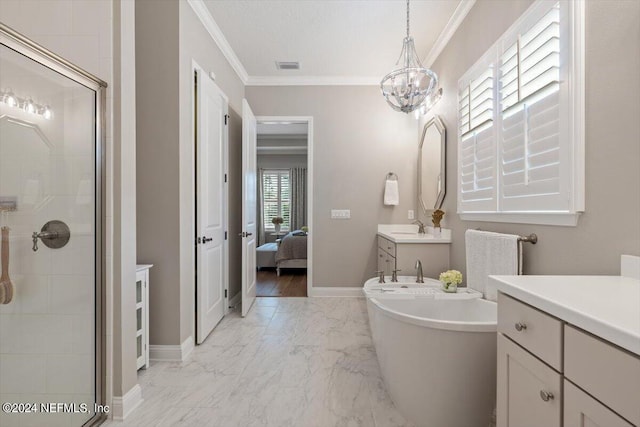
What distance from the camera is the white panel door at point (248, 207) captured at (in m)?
3.37

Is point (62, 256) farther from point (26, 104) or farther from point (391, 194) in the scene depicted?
point (391, 194)

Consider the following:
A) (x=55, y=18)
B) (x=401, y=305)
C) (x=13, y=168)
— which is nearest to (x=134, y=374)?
(x=13, y=168)

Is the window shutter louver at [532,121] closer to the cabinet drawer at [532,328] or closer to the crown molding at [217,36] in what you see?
the cabinet drawer at [532,328]

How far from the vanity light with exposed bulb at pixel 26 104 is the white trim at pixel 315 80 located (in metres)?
2.88

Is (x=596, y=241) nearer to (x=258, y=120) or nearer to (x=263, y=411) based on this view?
(x=263, y=411)

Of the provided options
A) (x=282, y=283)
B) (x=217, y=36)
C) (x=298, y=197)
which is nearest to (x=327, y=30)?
(x=217, y=36)

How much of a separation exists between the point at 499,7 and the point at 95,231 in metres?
2.87

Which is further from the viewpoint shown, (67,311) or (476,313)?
(476,313)

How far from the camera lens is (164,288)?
93.0 inches

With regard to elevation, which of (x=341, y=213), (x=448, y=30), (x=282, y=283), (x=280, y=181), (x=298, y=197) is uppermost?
(x=448, y=30)

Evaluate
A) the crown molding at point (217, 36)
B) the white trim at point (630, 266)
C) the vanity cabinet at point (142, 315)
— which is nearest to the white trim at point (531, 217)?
the white trim at point (630, 266)

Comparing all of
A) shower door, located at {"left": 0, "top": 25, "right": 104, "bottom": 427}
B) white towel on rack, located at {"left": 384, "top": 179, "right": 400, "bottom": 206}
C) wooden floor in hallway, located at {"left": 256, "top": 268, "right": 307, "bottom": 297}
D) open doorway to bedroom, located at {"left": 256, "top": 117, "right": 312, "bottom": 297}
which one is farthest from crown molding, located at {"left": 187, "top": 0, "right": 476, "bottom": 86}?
wooden floor in hallway, located at {"left": 256, "top": 268, "right": 307, "bottom": 297}

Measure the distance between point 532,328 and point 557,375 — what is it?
0.44 feet

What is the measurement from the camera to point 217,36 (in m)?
3.08
